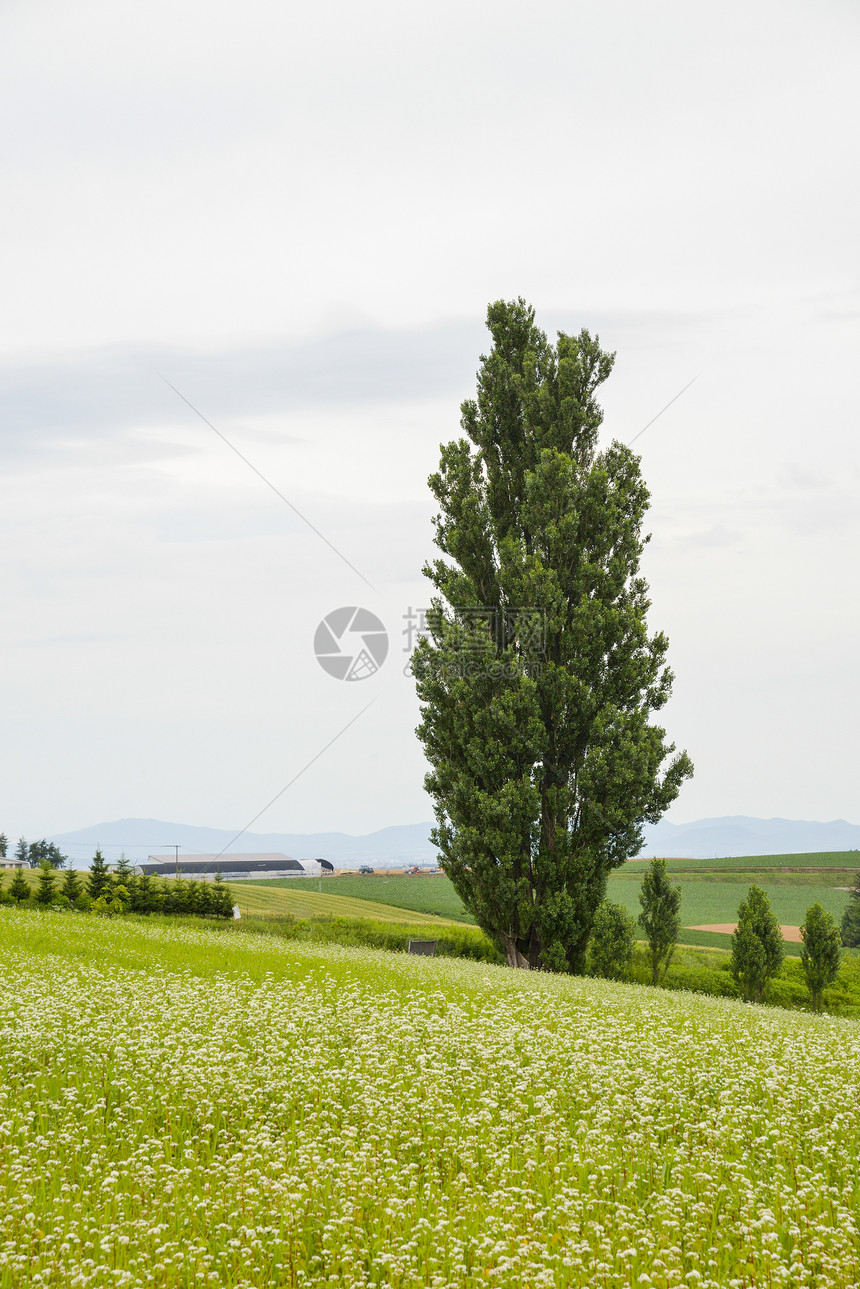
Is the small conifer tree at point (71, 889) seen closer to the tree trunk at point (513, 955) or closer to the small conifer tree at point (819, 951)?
the tree trunk at point (513, 955)

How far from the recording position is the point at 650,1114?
901 cm

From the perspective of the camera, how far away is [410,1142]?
7801 mm

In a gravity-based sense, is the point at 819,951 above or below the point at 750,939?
below

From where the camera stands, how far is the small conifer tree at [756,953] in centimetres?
3309

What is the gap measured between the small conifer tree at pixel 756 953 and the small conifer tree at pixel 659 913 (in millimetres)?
2964

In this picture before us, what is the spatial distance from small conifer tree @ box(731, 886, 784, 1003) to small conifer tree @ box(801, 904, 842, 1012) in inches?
70.9

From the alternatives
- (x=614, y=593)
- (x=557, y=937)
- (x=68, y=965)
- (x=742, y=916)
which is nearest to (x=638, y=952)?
(x=742, y=916)

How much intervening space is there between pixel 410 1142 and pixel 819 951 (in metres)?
32.1

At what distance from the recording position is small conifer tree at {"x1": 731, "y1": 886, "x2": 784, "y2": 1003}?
109 feet

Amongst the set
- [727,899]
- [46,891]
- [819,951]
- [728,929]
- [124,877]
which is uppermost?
[124,877]

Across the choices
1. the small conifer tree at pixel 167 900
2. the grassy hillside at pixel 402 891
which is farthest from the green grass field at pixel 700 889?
the small conifer tree at pixel 167 900

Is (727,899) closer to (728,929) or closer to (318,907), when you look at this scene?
(728,929)

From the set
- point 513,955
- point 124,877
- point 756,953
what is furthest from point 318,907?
point 513,955

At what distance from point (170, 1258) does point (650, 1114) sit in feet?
17.2
